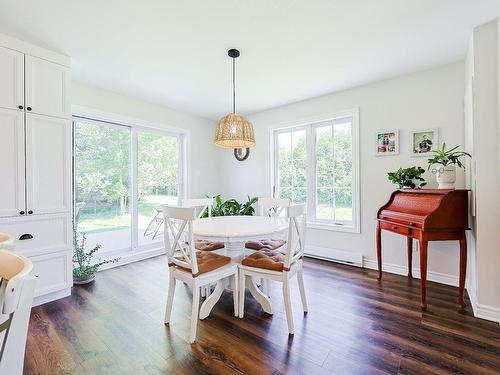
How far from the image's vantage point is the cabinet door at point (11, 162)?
86.3 inches

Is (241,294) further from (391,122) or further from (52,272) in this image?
(391,122)

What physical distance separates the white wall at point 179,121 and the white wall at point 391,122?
152 centimetres

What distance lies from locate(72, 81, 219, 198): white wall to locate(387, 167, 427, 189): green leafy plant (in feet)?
10.2

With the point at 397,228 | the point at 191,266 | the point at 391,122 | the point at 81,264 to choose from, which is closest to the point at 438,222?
the point at 397,228

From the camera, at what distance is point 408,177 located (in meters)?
2.82

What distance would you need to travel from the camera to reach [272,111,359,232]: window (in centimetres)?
352

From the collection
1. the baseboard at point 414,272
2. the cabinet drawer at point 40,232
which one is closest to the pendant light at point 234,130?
the cabinet drawer at point 40,232

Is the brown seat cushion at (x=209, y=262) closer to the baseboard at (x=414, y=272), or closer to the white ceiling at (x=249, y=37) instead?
the white ceiling at (x=249, y=37)

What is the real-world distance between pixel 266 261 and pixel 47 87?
102 inches

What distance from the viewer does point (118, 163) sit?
3.67 meters

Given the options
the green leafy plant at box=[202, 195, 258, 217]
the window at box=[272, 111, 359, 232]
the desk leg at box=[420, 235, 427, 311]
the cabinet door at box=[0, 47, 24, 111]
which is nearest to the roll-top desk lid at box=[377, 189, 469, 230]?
the desk leg at box=[420, 235, 427, 311]

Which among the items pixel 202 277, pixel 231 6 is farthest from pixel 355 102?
pixel 202 277

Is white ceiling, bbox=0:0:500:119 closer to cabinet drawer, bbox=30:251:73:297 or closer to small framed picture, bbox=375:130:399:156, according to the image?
small framed picture, bbox=375:130:399:156

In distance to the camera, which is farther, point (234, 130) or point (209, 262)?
point (234, 130)
